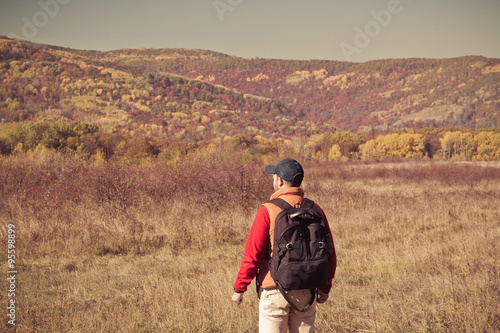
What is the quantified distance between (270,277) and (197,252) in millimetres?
4690

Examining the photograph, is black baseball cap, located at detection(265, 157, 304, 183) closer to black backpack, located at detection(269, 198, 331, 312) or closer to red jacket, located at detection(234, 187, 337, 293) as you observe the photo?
red jacket, located at detection(234, 187, 337, 293)

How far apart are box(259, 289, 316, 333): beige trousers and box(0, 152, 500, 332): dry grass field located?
155 centimetres

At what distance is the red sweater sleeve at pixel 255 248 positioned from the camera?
2.09m

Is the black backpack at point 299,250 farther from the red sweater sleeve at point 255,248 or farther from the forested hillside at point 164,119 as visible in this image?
the forested hillside at point 164,119

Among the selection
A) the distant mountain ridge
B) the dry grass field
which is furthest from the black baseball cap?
the distant mountain ridge

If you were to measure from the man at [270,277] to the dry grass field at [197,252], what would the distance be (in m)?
1.59

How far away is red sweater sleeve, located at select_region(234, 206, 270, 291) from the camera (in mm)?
2092

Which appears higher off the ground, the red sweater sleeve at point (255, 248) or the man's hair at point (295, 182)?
the man's hair at point (295, 182)

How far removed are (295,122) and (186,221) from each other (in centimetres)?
11135

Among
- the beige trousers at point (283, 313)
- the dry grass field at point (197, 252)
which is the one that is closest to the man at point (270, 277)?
the beige trousers at point (283, 313)

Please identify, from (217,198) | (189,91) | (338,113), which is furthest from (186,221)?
(338,113)

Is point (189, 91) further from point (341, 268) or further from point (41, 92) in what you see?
point (341, 268)

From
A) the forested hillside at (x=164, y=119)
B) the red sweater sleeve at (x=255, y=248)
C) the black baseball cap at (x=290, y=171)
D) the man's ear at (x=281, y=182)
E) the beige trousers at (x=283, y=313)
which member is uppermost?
the forested hillside at (x=164, y=119)

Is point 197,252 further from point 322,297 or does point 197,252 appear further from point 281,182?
point 281,182
